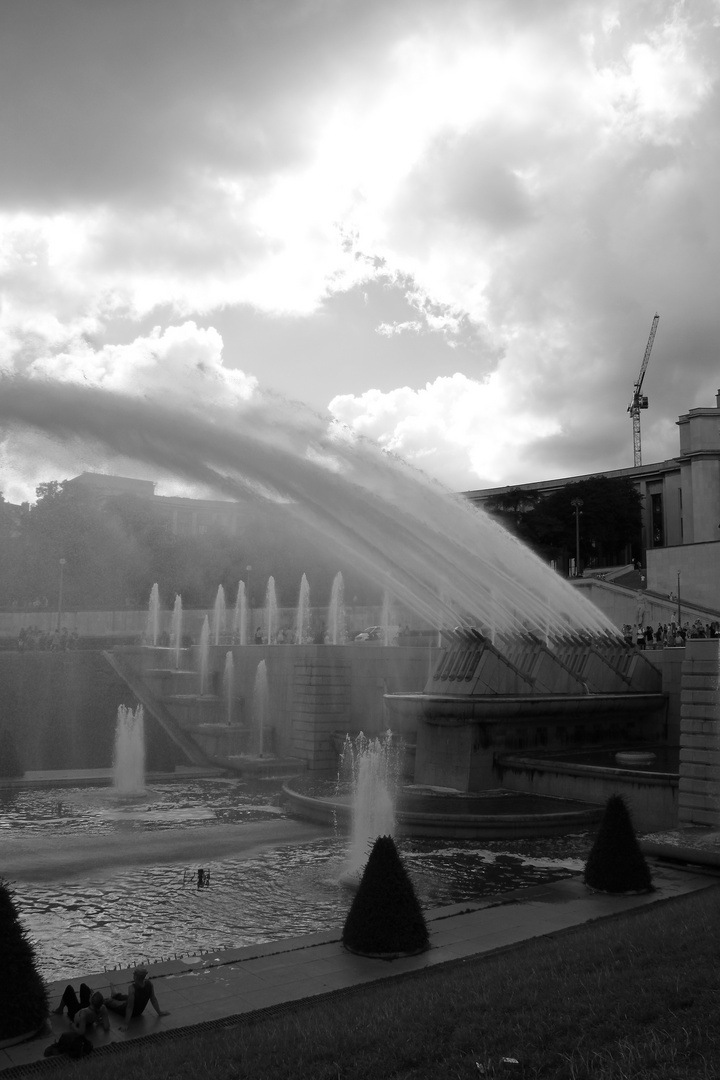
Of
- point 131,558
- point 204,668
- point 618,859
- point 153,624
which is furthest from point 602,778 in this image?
point 131,558

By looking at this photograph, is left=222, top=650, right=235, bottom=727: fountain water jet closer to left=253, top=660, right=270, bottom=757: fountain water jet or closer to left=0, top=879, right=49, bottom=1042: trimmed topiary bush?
left=253, top=660, right=270, bottom=757: fountain water jet

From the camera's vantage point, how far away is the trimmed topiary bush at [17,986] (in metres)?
8.77

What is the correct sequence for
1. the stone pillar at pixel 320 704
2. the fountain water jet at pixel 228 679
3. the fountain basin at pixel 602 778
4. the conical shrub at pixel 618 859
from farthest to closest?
1. the fountain water jet at pixel 228 679
2. the stone pillar at pixel 320 704
3. the fountain basin at pixel 602 778
4. the conical shrub at pixel 618 859

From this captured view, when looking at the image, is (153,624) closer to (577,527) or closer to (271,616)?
(271,616)

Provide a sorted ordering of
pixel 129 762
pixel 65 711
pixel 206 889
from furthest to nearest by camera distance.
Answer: pixel 65 711, pixel 129 762, pixel 206 889

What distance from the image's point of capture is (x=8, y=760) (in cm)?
3048

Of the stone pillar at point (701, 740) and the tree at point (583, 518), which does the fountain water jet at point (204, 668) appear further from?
the tree at point (583, 518)

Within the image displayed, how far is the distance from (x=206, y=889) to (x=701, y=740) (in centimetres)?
1052

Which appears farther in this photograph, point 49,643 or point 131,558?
point 131,558

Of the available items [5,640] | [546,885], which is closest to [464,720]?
[546,885]

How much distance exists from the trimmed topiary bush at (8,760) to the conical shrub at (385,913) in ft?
71.9

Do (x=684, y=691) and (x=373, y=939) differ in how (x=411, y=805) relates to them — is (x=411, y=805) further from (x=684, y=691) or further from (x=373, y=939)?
(x=373, y=939)

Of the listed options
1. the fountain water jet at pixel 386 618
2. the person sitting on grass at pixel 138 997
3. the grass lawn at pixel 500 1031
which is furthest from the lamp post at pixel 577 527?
the person sitting on grass at pixel 138 997

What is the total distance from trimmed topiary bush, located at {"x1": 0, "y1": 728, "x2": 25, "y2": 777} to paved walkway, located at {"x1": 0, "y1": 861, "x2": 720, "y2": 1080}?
69.4 ft
